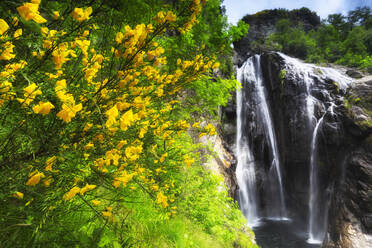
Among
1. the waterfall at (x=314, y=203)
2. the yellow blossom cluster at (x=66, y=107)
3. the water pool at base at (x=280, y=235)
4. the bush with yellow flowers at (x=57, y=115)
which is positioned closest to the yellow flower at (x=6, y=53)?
the bush with yellow flowers at (x=57, y=115)

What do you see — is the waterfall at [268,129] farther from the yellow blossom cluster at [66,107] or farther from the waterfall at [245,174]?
the yellow blossom cluster at [66,107]

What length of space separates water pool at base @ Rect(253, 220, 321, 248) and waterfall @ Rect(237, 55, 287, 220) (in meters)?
1.24

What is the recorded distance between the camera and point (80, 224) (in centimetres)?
121

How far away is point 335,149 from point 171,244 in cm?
1083

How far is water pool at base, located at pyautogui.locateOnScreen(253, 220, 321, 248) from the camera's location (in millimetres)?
7722

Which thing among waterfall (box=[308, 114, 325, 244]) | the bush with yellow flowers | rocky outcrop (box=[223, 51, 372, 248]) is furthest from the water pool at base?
the bush with yellow flowers

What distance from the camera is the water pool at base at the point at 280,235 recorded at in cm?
772

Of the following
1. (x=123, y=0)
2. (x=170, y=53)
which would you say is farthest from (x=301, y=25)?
(x=123, y=0)

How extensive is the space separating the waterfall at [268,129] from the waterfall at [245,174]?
0.16 meters

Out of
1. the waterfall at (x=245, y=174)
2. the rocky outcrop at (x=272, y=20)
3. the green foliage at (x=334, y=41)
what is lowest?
the waterfall at (x=245, y=174)

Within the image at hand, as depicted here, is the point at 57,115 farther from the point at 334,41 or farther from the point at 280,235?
the point at 334,41

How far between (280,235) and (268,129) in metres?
6.67

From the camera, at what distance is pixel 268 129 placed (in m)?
12.9

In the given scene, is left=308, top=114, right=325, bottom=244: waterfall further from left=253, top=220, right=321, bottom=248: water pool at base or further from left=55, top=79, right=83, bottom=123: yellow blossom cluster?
left=55, top=79, right=83, bottom=123: yellow blossom cluster
